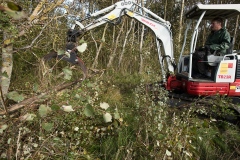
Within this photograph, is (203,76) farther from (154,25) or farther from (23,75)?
(23,75)

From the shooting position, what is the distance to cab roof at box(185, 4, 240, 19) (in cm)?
496

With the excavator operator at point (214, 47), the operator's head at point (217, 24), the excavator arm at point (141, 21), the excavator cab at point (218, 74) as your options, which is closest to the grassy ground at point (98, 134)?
the excavator cab at point (218, 74)

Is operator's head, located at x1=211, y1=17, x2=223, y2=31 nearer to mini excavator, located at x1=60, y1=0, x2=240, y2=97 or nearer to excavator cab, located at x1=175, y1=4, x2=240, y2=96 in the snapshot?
mini excavator, located at x1=60, y1=0, x2=240, y2=97

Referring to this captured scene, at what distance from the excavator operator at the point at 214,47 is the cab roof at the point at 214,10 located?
30 cm

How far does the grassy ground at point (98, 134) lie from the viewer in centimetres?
182

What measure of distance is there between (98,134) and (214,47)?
3.38 meters

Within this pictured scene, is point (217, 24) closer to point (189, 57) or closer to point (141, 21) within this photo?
point (189, 57)

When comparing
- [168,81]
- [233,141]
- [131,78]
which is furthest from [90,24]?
[131,78]

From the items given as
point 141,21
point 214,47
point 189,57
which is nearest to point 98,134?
point 214,47

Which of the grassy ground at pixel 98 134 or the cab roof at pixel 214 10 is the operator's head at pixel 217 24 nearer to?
the cab roof at pixel 214 10

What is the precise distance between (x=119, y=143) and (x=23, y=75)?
4940mm

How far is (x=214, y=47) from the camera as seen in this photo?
5.09m

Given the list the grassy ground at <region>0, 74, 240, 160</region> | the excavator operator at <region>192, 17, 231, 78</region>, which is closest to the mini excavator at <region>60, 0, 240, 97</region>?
the excavator operator at <region>192, 17, 231, 78</region>

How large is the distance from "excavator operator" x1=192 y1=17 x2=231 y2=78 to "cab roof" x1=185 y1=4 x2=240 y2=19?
0.30 metres
